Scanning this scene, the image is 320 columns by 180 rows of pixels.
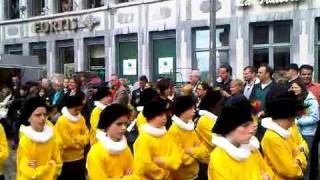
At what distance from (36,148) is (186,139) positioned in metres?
1.95

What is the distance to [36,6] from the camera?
31156 millimetres

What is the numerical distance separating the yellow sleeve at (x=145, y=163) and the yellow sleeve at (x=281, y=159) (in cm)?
125

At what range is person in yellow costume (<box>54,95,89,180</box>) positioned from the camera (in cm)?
808

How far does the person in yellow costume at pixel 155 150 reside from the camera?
243 inches

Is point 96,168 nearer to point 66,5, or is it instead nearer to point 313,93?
point 313,93

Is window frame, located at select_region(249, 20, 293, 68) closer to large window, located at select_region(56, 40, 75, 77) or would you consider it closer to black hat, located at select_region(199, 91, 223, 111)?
large window, located at select_region(56, 40, 75, 77)

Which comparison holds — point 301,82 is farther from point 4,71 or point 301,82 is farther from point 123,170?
point 4,71

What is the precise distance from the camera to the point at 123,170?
18.7 ft

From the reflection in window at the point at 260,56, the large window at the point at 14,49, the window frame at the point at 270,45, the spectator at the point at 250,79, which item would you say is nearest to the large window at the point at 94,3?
the large window at the point at 14,49

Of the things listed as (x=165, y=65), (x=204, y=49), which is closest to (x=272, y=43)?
(x=204, y=49)

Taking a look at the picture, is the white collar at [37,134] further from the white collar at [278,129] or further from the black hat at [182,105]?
the white collar at [278,129]

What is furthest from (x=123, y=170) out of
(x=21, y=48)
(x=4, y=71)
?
(x=21, y=48)

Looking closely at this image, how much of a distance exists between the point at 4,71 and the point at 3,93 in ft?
6.83

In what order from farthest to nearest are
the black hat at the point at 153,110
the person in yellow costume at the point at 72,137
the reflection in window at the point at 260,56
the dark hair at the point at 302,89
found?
the reflection in window at the point at 260,56 → the dark hair at the point at 302,89 → the person in yellow costume at the point at 72,137 → the black hat at the point at 153,110
